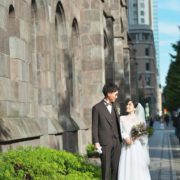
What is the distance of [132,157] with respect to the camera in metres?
9.19

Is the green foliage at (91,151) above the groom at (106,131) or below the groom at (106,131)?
below

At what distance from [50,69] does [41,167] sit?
26.5ft

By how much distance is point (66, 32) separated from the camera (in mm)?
18125

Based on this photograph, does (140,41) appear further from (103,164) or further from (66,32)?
(103,164)

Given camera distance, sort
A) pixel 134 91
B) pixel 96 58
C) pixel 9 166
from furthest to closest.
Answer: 1. pixel 134 91
2. pixel 96 58
3. pixel 9 166

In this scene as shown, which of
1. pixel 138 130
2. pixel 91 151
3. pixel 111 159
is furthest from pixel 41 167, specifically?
pixel 91 151

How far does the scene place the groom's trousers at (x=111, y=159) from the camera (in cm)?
885

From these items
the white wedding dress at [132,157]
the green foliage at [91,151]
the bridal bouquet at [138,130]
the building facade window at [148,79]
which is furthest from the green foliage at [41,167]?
the building facade window at [148,79]

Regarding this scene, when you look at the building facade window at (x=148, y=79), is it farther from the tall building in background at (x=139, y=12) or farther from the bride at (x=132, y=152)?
the bride at (x=132, y=152)

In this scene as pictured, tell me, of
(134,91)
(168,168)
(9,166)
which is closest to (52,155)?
(9,166)

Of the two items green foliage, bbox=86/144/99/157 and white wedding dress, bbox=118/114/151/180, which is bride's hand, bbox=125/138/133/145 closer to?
white wedding dress, bbox=118/114/151/180

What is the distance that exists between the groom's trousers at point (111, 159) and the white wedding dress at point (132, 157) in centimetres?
10

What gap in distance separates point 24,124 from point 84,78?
33.7ft

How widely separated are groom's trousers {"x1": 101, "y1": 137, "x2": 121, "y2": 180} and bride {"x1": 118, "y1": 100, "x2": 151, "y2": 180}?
0.10 m
